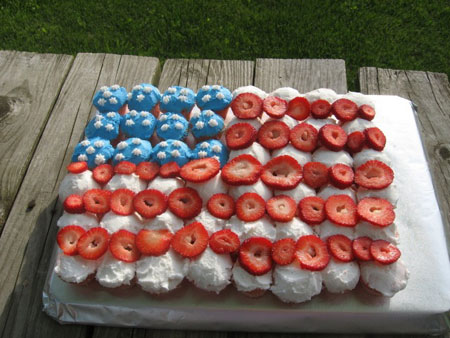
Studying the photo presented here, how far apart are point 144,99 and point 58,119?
638mm

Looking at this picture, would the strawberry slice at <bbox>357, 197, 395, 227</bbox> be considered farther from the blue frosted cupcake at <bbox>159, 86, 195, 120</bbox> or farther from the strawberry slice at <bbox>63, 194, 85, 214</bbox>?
the strawberry slice at <bbox>63, 194, 85, 214</bbox>

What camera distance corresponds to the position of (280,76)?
2680mm

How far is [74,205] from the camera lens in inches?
70.2

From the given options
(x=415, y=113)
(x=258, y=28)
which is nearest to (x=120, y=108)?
(x=415, y=113)

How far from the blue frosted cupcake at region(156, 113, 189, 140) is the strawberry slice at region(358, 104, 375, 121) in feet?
2.56

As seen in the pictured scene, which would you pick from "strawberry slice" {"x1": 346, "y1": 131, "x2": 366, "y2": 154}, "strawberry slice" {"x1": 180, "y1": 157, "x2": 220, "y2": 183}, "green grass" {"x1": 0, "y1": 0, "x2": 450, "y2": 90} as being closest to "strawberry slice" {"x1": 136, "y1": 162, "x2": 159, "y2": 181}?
"strawberry slice" {"x1": 180, "y1": 157, "x2": 220, "y2": 183}

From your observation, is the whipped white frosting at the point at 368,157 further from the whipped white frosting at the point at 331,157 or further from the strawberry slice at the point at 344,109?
the strawberry slice at the point at 344,109

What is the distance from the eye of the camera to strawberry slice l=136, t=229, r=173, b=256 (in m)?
1.65

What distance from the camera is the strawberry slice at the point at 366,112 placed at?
2.03m

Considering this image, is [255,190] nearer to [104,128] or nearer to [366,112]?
[366,112]

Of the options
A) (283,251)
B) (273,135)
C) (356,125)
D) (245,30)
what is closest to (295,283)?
(283,251)

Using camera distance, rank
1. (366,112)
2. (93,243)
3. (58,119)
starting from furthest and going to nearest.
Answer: (58,119) < (366,112) < (93,243)

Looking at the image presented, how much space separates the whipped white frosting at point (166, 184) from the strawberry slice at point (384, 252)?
0.78 meters

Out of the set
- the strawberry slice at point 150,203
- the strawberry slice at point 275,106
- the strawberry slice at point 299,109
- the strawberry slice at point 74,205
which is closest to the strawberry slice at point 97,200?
the strawberry slice at point 74,205
